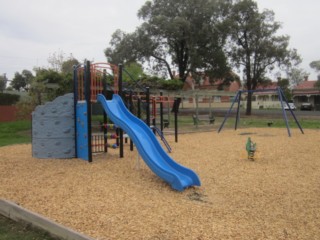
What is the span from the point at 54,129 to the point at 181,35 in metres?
29.9

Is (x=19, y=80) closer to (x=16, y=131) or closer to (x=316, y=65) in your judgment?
(x=316, y=65)

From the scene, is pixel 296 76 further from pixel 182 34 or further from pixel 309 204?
pixel 309 204

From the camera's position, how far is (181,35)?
37062 mm

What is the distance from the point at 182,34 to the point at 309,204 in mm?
33701

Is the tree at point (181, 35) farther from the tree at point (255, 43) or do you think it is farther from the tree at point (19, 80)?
the tree at point (19, 80)

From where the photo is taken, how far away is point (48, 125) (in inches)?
356

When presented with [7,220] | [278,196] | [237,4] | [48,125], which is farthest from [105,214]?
[237,4]

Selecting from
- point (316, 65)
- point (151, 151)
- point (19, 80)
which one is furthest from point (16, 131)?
point (19, 80)

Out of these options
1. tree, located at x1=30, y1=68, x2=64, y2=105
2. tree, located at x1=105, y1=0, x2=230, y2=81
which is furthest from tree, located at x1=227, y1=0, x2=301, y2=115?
tree, located at x1=30, y1=68, x2=64, y2=105

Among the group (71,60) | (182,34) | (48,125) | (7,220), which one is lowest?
(7,220)

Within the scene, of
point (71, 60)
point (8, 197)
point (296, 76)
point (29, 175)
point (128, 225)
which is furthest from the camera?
point (296, 76)

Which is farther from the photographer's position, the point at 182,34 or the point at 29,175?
the point at 182,34

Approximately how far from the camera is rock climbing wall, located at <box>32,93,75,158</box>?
9.05m

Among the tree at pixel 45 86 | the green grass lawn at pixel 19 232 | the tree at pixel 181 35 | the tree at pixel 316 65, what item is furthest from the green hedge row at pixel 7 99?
the tree at pixel 316 65
